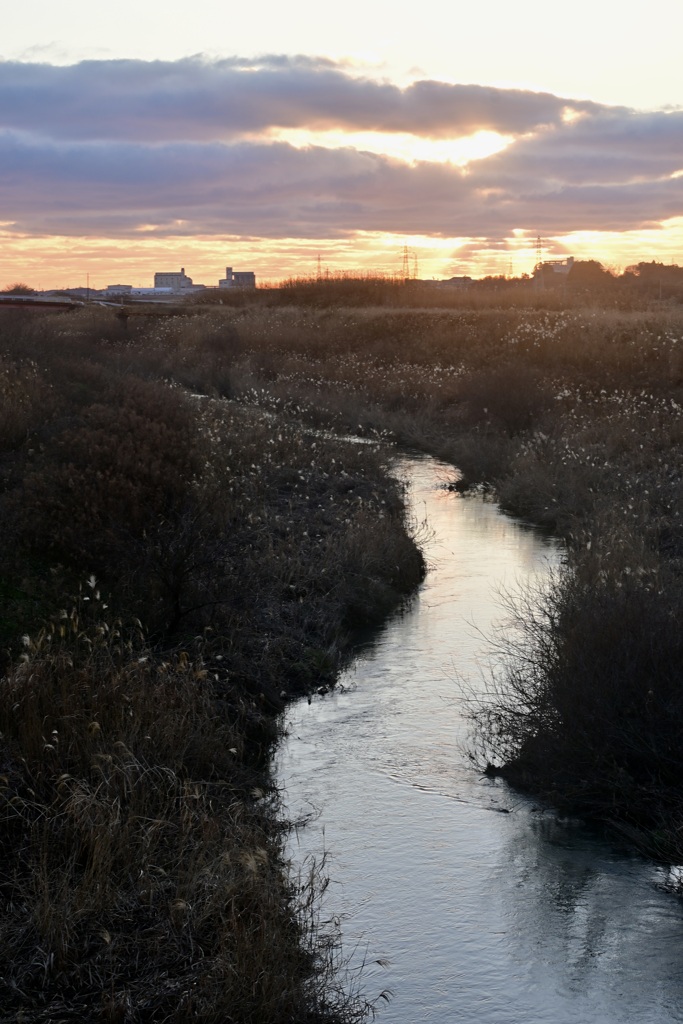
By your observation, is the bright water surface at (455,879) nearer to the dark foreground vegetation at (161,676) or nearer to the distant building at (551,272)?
the dark foreground vegetation at (161,676)

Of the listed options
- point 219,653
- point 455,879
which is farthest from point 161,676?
point 455,879

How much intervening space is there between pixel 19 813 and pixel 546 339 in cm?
3036

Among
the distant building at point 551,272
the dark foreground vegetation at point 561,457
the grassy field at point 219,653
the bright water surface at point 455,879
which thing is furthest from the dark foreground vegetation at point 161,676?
the distant building at point 551,272

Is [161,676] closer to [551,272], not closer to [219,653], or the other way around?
[219,653]

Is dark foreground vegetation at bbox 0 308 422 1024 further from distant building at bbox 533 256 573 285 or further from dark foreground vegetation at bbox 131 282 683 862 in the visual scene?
distant building at bbox 533 256 573 285

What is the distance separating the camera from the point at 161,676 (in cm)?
944

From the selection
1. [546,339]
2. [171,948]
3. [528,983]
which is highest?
[546,339]

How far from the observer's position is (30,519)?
1244 centimetres

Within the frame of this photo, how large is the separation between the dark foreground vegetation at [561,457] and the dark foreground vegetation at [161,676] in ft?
7.49

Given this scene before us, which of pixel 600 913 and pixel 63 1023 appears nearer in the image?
pixel 63 1023

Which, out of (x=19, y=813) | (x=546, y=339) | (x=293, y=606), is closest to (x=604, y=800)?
(x=19, y=813)

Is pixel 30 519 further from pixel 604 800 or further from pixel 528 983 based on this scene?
pixel 528 983

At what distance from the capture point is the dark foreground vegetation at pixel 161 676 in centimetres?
594

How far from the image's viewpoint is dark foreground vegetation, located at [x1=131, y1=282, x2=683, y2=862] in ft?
26.6
